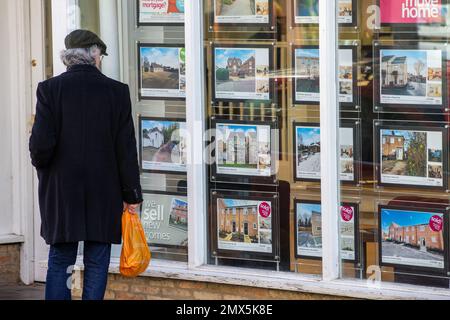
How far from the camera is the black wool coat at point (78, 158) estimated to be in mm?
5578

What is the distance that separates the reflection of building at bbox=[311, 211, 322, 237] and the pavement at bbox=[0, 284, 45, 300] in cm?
220

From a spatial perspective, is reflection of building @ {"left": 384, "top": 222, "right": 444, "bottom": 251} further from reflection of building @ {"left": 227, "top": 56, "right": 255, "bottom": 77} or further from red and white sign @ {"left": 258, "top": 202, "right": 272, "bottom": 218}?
reflection of building @ {"left": 227, "top": 56, "right": 255, "bottom": 77}

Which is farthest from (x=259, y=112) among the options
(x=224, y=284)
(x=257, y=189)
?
(x=224, y=284)

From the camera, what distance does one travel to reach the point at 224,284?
653 cm

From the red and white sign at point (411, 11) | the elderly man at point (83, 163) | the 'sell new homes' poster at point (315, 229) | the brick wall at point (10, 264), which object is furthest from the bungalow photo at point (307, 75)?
the brick wall at point (10, 264)

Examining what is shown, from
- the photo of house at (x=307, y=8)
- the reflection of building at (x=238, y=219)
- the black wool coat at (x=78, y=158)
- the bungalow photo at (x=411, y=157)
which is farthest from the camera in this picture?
the reflection of building at (x=238, y=219)

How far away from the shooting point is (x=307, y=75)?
6344 mm

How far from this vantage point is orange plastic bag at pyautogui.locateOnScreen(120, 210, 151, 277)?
19.1 ft

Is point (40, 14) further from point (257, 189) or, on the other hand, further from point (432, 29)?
point (432, 29)

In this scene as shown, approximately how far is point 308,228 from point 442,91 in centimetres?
124

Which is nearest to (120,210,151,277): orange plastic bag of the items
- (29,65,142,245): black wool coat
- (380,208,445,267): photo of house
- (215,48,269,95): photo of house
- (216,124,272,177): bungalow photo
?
(29,65,142,245): black wool coat

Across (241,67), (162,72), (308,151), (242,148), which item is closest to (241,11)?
(241,67)

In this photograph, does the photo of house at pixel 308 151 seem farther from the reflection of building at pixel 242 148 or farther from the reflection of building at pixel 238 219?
the reflection of building at pixel 238 219
